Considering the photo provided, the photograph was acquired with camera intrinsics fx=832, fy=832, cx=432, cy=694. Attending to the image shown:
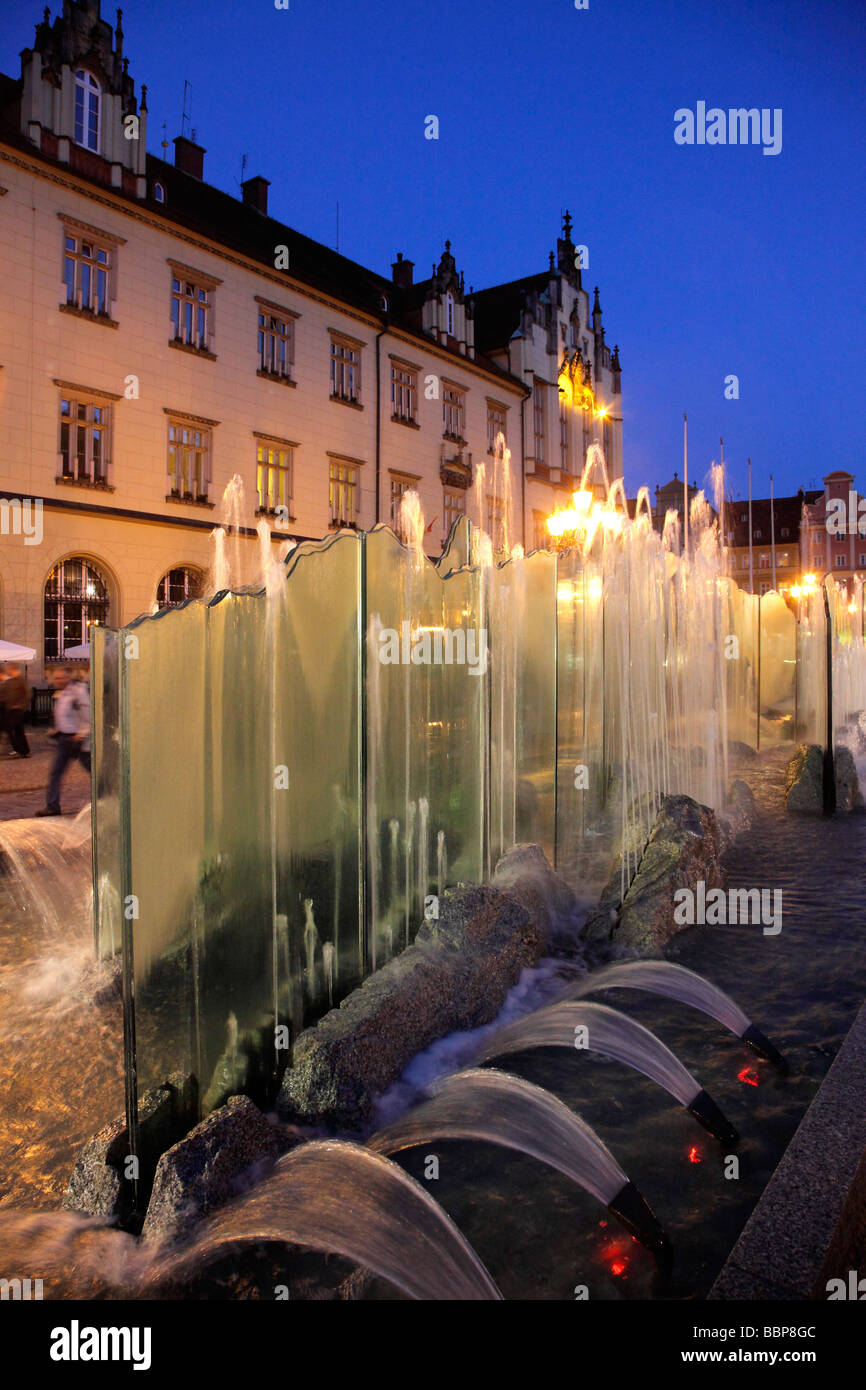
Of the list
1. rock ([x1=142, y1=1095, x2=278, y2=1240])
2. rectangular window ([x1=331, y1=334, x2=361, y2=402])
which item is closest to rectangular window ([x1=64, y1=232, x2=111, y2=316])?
rectangular window ([x1=331, y1=334, x2=361, y2=402])

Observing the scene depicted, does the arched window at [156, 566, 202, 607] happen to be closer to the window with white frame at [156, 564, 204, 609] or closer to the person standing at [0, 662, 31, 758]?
the window with white frame at [156, 564, 204, 609]

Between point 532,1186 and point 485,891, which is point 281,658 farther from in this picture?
point 532,1186

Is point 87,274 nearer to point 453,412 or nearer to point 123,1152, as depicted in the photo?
point 453,412

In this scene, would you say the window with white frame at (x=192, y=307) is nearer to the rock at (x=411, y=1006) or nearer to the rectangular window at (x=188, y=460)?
the rectangular window at (x=188, y=460)

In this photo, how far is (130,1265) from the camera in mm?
2969

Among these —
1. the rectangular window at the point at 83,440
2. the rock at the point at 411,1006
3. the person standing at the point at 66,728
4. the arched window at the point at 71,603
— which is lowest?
the rock at the point at 411,1006

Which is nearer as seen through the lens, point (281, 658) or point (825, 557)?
point (281, 658)

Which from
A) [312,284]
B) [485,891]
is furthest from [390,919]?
[312,284]

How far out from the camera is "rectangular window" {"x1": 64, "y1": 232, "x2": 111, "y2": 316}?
18.9 metres

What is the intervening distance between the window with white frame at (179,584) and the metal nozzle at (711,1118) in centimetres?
1976

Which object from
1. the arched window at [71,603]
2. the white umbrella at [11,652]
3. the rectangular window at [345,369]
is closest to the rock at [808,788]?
the white umbrella at [11,652]

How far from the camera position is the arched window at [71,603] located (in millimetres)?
19078

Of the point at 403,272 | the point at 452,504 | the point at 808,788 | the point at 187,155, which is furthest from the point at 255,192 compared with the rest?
the point at 808,788

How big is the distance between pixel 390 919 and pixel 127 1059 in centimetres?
236
